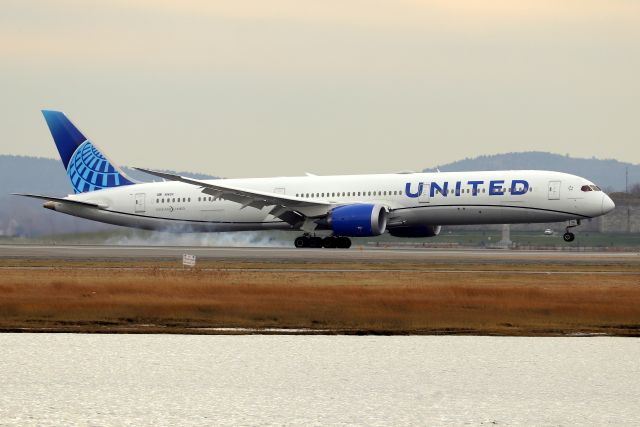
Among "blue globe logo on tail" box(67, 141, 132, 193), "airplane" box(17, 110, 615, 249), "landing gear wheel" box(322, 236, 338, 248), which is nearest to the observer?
"airplane" box(17, 110, 615, 249)

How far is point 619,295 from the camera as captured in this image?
3144 centimetres

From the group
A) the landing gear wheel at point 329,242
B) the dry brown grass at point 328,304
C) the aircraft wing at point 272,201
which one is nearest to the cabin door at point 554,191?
the aircraft wing at point 272,201

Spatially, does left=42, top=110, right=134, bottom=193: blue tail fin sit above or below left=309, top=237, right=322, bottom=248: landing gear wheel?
above

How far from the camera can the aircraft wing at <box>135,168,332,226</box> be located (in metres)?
62.5

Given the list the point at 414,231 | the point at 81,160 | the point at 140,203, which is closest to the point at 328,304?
the point at 414,231

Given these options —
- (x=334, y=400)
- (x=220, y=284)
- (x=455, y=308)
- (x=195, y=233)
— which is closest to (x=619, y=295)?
(x=455, y=308)

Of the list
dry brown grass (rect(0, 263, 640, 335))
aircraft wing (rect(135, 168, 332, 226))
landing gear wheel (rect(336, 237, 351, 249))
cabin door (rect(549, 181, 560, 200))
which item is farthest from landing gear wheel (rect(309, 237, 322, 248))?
dry brown grass (rect(0, 263, 640, 335))

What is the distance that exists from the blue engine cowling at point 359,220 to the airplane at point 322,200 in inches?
2.1

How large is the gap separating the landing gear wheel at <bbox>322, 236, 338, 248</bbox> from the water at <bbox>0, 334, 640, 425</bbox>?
3967 cm

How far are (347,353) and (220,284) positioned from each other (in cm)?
1318

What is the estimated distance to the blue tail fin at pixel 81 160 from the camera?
7275 centimetres

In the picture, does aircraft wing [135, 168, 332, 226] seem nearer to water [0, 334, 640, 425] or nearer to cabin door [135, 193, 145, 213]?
cabin door [135, 193, 145, 213]

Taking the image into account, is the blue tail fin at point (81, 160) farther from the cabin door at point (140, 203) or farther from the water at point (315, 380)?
the water at point (315, 380)

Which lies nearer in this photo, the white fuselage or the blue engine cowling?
the white fuselage
